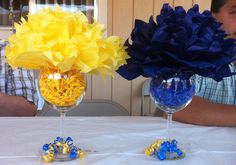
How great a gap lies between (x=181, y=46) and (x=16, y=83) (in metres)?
1.42

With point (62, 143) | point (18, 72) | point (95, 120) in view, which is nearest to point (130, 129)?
point (95, 120)

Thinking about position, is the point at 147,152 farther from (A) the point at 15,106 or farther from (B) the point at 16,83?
(B) the point at 16,83

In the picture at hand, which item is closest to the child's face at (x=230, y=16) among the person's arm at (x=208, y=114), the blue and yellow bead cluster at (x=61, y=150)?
the person's arm at (x=208, y=114)

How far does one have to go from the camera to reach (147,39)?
2.86ft

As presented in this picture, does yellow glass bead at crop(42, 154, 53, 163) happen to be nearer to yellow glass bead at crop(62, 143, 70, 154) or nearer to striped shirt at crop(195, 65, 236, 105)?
yellow glass bead at crop(62, 143, 70, 154)

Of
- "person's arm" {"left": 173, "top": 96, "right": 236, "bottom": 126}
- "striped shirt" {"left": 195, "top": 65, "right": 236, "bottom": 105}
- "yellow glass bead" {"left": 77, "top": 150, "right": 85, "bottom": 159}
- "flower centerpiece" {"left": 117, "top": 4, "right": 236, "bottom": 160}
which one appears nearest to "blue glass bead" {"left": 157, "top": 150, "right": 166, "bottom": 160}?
"flower centerpiece" {"left": 117, "top": 4, "right": 236, "bottom": 160}

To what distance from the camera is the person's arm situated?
4.11 feet

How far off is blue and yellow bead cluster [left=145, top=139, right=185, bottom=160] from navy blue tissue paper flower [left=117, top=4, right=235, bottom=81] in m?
0.18

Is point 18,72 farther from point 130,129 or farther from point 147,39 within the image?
point 147,39

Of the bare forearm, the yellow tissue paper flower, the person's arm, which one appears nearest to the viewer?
the yellow tissue paper flower

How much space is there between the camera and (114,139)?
1.09 meters

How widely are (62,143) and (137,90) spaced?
2.28 m

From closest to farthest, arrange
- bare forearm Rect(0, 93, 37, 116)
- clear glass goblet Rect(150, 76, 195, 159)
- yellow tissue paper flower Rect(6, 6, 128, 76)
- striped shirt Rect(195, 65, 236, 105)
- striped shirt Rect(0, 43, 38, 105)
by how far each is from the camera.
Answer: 1. yellow tissue paper flower Rect(6, 6, 128, 76)
2. clear glass goblet Rect(150, 76, 195, 159)
3. striped shirt Rect(195, 65, 236, 105)
4. bare forearm Rect(0, 93, 37, 116)
5. striped shirt Rect(0, 43, 38, 105)

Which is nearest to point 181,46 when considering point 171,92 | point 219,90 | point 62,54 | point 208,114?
point 171,92
